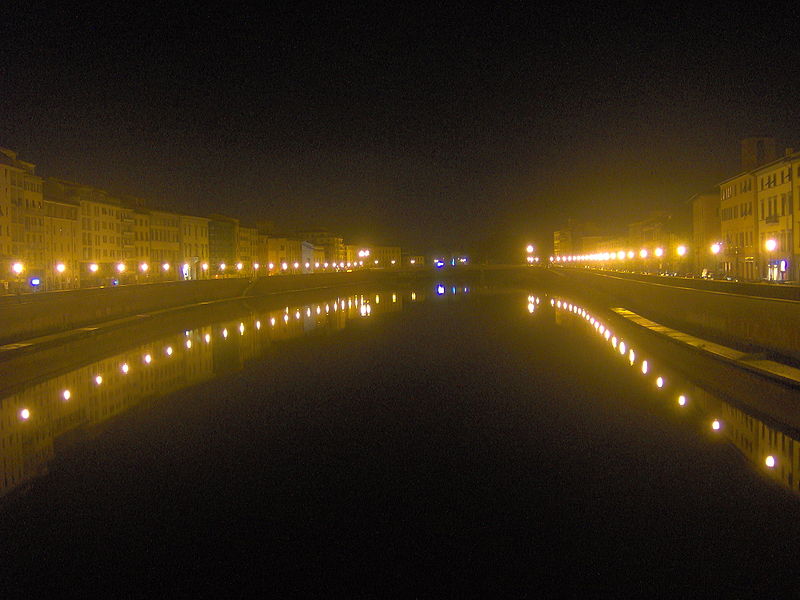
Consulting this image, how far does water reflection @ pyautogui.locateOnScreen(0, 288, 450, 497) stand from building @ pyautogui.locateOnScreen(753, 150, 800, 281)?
2679 centimetres

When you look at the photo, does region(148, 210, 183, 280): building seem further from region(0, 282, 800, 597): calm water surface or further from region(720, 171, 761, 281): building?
region(0, 282, 800, 597): calm water surface

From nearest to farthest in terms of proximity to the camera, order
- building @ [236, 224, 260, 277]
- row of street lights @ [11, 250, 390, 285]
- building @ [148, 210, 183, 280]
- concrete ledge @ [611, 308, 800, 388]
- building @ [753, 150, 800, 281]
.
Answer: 1. concrete ledge @ [611, 308, 800, 388]
2. building @ [753, 150, 800, 281]
3. row of street lights @ [11, 250, 390, 285]
4. building @ [148, 210, 183, 280]
5. building @ [236, 224, 260, 277]

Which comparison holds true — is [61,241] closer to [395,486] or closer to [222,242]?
[222,242]

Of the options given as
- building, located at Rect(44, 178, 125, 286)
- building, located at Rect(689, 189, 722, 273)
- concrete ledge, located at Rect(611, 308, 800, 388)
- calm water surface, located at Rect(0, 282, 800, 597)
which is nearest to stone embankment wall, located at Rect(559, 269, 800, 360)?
concrete ledge, located at Rect(611, 308, 800, 388)

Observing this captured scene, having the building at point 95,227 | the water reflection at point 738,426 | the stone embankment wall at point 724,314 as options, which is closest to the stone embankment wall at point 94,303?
the building at point 95,227

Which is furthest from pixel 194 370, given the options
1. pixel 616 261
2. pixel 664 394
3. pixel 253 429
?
pixel 616 261

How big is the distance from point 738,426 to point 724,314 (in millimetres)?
12564

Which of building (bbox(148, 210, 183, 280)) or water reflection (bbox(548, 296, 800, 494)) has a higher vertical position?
building (bbox(148, 210, 183, 280))

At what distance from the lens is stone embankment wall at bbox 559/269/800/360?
19.4m

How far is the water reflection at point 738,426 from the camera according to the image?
10695mm

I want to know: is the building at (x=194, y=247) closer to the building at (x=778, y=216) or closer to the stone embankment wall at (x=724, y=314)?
the building at (x=778, y=216)

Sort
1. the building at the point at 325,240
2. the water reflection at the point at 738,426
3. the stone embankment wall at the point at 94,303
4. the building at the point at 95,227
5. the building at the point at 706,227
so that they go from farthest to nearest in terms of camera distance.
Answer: the building at the point at 325,240, the building at the point at 95,227, the building at the point at 706,227, the stone embankment wall at the point at 94,303, the water reflection at the point at 738,426

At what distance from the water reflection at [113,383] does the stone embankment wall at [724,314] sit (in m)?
14.6

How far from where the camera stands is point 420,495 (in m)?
9.33
